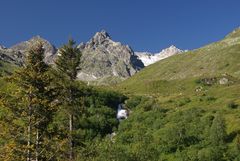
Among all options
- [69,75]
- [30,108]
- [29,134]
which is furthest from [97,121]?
[29,134]

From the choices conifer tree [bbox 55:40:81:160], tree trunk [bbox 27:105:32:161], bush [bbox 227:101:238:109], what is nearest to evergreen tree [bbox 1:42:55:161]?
tree trunk [bbox 27:105:32:161]

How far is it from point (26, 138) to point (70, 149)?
9.55 m

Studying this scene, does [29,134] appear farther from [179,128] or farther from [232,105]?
[232,105]

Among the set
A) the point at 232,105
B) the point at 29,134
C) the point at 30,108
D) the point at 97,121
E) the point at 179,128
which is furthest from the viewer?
the point at 232,105

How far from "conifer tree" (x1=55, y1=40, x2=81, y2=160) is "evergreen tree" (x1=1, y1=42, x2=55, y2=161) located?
1552 centimetres

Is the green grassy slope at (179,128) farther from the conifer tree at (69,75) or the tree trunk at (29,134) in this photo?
the tree trunk at (29,134)

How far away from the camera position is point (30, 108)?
4178 centimetres

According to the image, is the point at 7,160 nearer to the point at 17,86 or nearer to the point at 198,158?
the point at 17,86

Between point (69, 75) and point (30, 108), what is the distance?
23440 millimetres

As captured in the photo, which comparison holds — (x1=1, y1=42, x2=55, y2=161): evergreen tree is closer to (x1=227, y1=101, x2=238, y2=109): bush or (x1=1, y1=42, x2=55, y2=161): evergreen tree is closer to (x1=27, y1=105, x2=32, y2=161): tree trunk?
(x1=27, y1=105, x2=32, y2=161): tree trunk

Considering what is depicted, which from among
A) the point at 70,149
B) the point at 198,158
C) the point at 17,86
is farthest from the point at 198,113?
the point at 17,86

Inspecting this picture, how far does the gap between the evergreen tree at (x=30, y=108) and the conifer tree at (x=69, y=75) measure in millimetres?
15515

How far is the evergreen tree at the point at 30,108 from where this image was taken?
41219 mm

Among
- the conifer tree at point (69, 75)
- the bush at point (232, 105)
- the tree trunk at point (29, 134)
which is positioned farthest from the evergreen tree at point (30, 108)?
the bush at point (232, 105)
